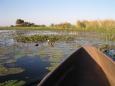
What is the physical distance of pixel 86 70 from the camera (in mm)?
4949

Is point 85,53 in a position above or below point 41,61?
above

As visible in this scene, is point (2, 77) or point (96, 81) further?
point (2, 77)

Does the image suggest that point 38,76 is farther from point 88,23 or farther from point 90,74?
point 88,23

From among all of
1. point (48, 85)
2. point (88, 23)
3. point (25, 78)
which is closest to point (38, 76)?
point (25, 78)

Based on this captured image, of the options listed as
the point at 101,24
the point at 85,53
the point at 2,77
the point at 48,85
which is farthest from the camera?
the point at 101,24

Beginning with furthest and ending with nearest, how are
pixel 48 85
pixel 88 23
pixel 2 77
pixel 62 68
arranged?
pixel 88 23 → pixel 2 77 → pixel 62 68 → pixel 48 85

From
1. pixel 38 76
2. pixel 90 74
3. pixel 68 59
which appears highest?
pixel 68 59

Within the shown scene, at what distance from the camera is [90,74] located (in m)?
4.88

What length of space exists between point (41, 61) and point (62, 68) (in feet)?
15.8

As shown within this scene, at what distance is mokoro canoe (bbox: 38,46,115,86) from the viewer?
444 cm

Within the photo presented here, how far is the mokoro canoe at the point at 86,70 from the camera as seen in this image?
4.44 metres

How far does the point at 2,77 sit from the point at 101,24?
69.4 ft

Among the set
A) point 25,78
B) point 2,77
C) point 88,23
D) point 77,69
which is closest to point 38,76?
point 25,78

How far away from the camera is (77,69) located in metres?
4.93
